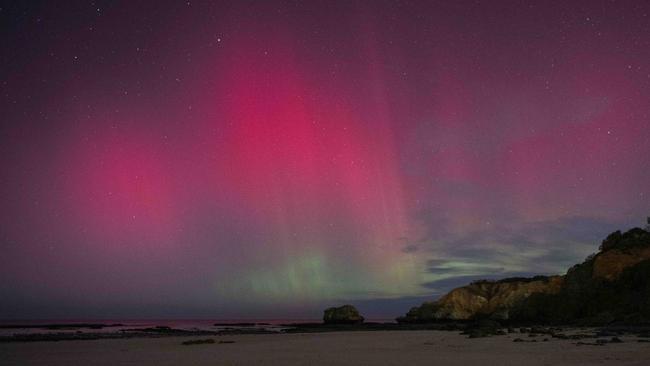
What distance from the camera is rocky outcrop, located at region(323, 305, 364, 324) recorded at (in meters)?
117

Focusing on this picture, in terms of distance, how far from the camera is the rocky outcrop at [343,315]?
116850 millimetres

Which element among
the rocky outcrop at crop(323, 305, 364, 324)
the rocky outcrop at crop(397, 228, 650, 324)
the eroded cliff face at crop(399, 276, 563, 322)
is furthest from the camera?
the rocky outcrop at crop(323, 305, 364, 324)

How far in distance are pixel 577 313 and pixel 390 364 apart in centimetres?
6381

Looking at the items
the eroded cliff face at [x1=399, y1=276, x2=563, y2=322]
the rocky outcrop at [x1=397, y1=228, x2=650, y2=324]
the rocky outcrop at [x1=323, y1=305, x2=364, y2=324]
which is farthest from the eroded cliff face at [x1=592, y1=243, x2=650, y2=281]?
the rocky outcrop at [x1=323, y1=305, x2=364, y2=324]

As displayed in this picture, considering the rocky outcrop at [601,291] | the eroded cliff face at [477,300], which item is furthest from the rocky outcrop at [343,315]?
the rocky outcrop at [601,291]

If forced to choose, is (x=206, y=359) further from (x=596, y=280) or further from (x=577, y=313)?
(x=596, y=280)

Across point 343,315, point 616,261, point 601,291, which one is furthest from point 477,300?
point 601,291

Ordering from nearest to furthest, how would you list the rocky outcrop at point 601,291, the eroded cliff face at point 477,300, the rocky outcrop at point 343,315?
the rocky outcrop at point 601,291 < the eroded cliff face at point 477,300 < the rocky outcrop at point 343,315

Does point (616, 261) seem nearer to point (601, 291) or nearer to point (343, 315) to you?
point (601, 291)

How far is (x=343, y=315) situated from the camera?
117250 millimetres

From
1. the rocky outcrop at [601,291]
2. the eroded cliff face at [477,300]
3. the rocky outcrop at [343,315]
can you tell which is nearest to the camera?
the rocky outcrop at [601,291]

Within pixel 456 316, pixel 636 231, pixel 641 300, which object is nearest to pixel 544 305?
pixel 636 231

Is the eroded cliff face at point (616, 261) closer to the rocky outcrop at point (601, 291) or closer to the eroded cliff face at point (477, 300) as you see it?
the rocky outcrop at point (601, 291)

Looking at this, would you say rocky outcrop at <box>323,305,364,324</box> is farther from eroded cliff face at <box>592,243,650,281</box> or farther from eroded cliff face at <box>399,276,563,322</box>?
eroded cliff face at <box>592,243,650,281</box>
